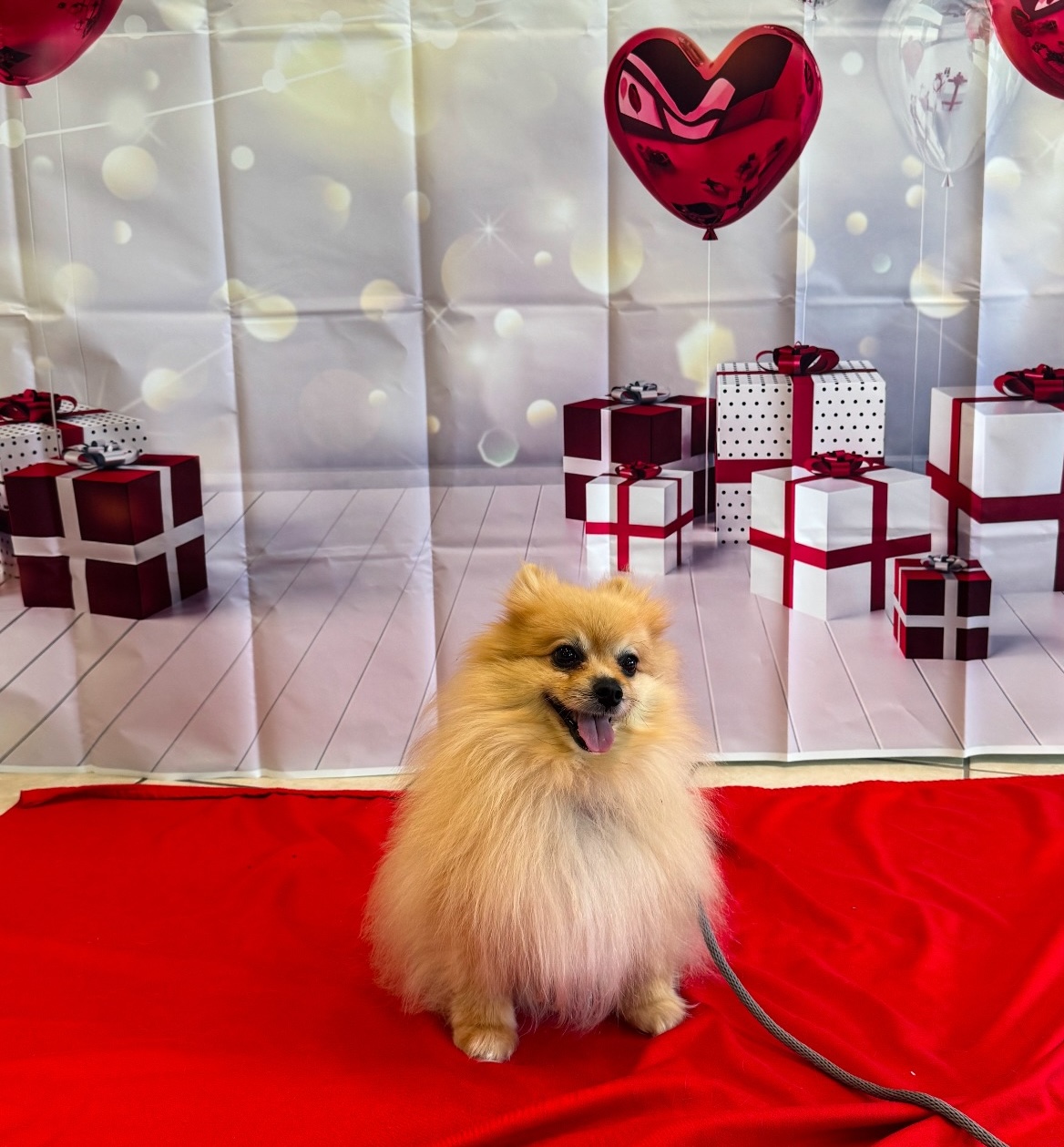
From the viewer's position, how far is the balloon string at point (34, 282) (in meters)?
2.08

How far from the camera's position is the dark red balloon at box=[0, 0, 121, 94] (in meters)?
1.91

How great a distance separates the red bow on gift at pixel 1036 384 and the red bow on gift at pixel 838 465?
308 mm

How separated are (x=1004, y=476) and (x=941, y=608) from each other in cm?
29

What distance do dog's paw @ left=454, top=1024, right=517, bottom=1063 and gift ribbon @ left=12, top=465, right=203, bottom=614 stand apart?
4.02 feet

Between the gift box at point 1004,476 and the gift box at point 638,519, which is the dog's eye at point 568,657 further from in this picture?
the gift box at point 1004,476

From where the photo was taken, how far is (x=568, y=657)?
133 cm

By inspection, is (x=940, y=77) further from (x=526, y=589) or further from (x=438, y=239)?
(x=526, y=589)

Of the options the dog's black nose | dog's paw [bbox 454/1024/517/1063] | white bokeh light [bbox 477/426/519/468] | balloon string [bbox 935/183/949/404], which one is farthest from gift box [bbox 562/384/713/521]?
dog's paw [bbox 454/1024/517/1063]

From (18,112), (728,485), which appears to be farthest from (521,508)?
(18,112)

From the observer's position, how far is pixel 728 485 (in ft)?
7.35

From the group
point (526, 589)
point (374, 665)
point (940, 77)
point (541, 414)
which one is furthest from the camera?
point (374, 665)

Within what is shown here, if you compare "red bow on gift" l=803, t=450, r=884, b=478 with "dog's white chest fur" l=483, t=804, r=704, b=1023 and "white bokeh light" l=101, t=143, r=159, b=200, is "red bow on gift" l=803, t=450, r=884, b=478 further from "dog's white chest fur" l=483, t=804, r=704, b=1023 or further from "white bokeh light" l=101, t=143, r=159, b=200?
"white bokeh light" l=101, t=143, r=159, b=200

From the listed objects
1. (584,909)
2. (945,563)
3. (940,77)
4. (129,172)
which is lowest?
(584,909)

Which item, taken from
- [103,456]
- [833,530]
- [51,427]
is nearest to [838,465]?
[833,530]
